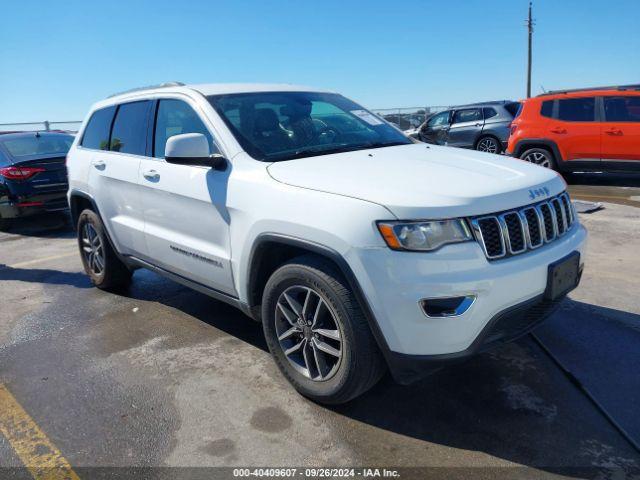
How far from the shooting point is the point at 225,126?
3410 mm

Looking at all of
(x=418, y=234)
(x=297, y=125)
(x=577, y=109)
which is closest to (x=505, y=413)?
(x=418, y=234)

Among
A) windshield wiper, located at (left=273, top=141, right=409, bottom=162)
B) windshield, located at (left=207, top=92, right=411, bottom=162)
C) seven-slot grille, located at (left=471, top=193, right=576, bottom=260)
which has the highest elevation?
windshield, located at (left=207, top=92, right=411, bottom=162)

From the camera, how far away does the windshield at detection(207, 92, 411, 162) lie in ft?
11.1

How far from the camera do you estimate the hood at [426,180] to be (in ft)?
8.11

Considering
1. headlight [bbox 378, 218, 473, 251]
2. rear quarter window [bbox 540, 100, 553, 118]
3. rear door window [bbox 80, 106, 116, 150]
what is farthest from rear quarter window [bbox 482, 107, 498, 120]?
headlight [bbox 378, 218, 473, 251]

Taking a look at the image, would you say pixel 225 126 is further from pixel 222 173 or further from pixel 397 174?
pixel 397 174

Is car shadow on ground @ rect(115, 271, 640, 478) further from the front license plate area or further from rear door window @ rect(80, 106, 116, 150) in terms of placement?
rear door window @ rect(80, 106, 116, 150)

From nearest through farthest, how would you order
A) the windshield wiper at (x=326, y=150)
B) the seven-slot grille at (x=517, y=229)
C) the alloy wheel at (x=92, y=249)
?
1. the seven-slot grille at (x=517, y=229)
2. the windshield wiper at (x=326, y=150)
3. the alloy wheel at (x=92, y=249)

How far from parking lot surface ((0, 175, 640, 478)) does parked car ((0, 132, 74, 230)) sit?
162 inches

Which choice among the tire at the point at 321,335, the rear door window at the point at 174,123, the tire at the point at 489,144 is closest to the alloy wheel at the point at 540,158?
the tire at the point at 489,144

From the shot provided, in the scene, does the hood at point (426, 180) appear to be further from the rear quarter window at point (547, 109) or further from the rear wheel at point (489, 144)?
the rear wheel at point (489, 144)

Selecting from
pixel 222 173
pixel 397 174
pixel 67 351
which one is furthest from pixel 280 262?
pixel 67 351

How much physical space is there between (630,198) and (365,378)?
24.9ft

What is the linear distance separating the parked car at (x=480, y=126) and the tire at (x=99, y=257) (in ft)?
37.6
